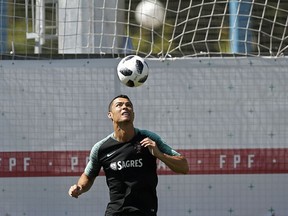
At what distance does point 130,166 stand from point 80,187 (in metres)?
0.40

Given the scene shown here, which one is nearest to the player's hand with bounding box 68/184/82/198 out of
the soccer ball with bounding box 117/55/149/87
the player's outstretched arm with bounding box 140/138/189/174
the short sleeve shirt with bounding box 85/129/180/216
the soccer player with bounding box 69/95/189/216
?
the soccer player with bounding box 69/95/189/216

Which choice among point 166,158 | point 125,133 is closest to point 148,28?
point 125,133

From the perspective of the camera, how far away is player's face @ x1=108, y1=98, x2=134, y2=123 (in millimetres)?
6195

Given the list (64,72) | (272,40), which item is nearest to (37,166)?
(64,72)

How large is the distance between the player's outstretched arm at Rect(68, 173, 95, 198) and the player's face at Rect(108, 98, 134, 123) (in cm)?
52

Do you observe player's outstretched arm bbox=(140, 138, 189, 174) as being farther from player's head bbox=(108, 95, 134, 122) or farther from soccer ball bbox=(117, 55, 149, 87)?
soccer ball bbox=(117, 55, 149, 87)

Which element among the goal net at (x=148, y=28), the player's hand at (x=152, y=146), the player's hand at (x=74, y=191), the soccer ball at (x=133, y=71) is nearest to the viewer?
the player's hand at (x=152, y=146)

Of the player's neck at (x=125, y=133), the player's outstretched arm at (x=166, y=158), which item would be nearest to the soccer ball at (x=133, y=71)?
the player's neck at (x=125, y=133)

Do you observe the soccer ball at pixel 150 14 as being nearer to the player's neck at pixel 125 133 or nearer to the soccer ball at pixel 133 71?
the soccer ball at pixel 133 71

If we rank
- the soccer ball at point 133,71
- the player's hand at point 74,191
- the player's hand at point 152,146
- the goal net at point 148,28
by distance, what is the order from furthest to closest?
the goal net at point 148,28
the soccer ball at point 133,71
the player's hand at point 74,191
the player's hand at point 152,146

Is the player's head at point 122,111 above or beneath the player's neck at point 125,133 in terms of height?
above

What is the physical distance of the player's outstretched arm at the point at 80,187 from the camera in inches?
244

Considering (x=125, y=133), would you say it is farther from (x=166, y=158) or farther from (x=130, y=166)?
(x=166, y=158)

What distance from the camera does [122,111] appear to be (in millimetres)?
6211
